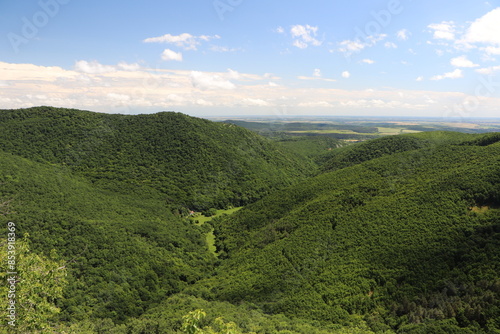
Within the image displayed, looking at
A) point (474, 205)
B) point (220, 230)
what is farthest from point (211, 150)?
point (474, 205)

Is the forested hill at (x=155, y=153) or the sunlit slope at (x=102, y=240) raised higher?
the forested hill at (x=155, y=153)

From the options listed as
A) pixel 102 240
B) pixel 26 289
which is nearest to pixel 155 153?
pixel 102 240

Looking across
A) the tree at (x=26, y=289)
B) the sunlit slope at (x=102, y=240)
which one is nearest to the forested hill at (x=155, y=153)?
the sunlit slope at (x=102, y=240)

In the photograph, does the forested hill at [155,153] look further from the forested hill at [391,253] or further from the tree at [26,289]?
the tree at [26,289]

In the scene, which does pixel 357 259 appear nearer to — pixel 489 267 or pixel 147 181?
pixel 489 267

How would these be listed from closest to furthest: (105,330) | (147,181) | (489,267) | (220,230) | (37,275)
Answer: (37,275)
(105,330)
(489,267)
(220,230)
(147,181)

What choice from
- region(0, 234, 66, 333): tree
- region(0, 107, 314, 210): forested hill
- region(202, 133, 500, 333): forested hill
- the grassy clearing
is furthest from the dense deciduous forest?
the grassy clearing
